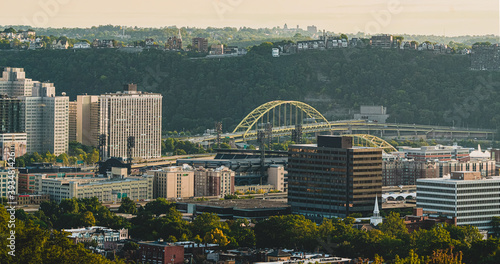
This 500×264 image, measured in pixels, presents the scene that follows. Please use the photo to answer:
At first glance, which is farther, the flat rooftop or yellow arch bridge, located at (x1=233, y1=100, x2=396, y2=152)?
yellow arch bridge, located at (x1=233, y1=100, x2=396, y2=152)

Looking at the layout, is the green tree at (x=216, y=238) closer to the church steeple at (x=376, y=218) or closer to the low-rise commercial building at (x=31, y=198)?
the church steeple at (x=376, y=218)

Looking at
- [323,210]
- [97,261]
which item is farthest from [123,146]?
[97,261]

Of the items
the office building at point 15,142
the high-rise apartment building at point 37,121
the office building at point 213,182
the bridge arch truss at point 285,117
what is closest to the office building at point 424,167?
the office building at point 213,182

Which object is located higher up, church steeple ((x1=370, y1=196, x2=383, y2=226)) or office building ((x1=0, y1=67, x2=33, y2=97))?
office building ((x1=0, y1=67, x2=33, y2=97))

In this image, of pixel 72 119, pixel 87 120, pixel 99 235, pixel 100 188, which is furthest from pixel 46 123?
pixel 99 235

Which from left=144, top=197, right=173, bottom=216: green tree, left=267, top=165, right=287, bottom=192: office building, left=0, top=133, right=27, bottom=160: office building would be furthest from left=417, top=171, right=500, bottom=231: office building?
left=0, top=133, right=27, bottom=160: office building

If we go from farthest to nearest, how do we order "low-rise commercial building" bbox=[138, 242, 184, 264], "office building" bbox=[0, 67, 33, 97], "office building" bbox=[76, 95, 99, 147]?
1. "office building" bbox=[0, 67, 33, 97]
2. "office building" bbox=[76, 95, 99, 147]
3. "low-rise commercial building" bbox=[138, 242, 184, 264]

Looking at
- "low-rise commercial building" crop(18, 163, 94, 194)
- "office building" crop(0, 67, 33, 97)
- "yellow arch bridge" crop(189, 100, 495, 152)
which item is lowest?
"low-rise commercial building" crop(18, 163, 94, 194)

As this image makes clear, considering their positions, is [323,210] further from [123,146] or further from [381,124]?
[381,124]

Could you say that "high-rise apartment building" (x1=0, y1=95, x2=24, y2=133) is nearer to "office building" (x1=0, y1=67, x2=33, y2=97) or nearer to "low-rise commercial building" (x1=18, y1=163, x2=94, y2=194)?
"low-rise commercial building" (x1=18, y1=163, x2=94, y2=194)
